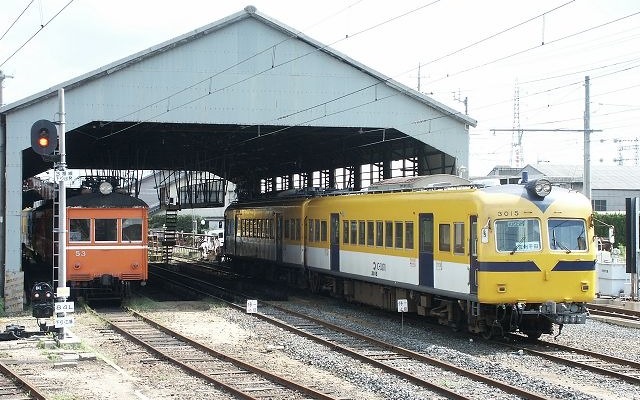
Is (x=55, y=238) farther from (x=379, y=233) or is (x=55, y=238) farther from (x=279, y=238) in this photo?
(x=379, y=233)

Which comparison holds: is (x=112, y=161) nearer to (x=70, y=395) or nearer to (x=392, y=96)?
(x=392, y=96)

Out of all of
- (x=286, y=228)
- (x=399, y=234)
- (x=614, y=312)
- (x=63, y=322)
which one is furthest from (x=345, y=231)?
(x=63, y=322)

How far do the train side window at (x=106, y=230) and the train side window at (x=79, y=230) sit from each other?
0.23 m

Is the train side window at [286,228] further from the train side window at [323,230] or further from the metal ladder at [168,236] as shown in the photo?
the metal ladder at [168,236]

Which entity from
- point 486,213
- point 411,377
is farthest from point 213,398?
point 486,213

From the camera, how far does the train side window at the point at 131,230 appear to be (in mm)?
22953

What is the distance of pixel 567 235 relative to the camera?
51.1 ft

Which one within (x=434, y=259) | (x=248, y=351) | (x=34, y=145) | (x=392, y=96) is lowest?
(x=248, y=351)

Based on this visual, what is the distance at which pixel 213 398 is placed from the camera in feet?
36.8

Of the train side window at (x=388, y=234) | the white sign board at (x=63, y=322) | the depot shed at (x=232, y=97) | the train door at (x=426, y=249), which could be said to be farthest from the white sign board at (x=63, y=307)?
the train side window at (x=388, y=234)

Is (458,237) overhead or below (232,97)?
below

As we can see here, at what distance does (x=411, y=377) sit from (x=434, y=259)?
199 inches

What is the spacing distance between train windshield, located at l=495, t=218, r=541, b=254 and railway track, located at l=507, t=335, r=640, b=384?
179 cm

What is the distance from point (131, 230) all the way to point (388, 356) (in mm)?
10786
